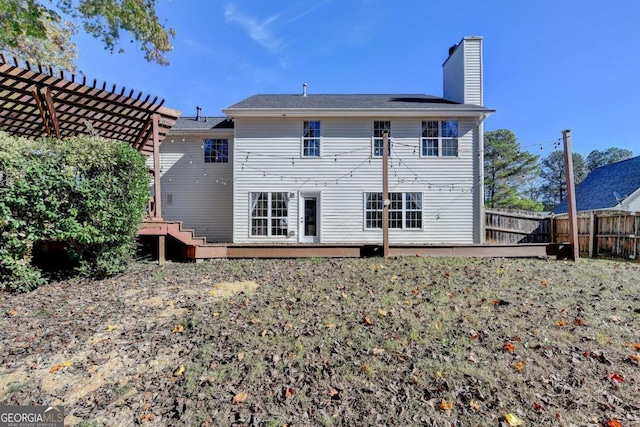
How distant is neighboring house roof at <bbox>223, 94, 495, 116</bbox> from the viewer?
1045cm

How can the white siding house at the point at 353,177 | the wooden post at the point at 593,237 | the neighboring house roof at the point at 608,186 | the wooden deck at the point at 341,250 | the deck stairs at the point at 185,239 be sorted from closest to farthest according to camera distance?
the deck stairs at the point at 185,239
the wooden deck at the point at 341,250
the wooden post at the point at 593,237
the white siding house at the point at 353,177
the neighboring house roof at the point at 608,186

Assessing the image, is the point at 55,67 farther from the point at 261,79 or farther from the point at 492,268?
the point at 492,268

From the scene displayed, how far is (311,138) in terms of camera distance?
1096cm

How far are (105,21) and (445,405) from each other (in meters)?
13.7

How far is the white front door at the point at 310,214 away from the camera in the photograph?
11.0 metres

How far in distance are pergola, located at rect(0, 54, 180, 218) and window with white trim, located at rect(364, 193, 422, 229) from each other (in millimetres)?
7035

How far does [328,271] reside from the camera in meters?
6.43

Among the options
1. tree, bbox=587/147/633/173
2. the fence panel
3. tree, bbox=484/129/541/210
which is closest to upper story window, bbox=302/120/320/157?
the fence panel

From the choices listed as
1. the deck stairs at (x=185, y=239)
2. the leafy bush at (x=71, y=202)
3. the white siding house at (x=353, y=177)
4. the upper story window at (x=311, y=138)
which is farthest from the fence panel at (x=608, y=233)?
the leafy bush at (x=71, y=202)

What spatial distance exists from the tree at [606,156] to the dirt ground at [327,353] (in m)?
51.8

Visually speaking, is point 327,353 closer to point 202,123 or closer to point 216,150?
point 216,150

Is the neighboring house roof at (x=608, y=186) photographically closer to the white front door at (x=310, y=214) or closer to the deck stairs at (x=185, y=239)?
the white front door at (x=310, y=214)

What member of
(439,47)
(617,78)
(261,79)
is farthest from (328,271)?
(617,78)

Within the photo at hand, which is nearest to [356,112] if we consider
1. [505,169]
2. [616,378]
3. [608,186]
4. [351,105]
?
[351,105]
